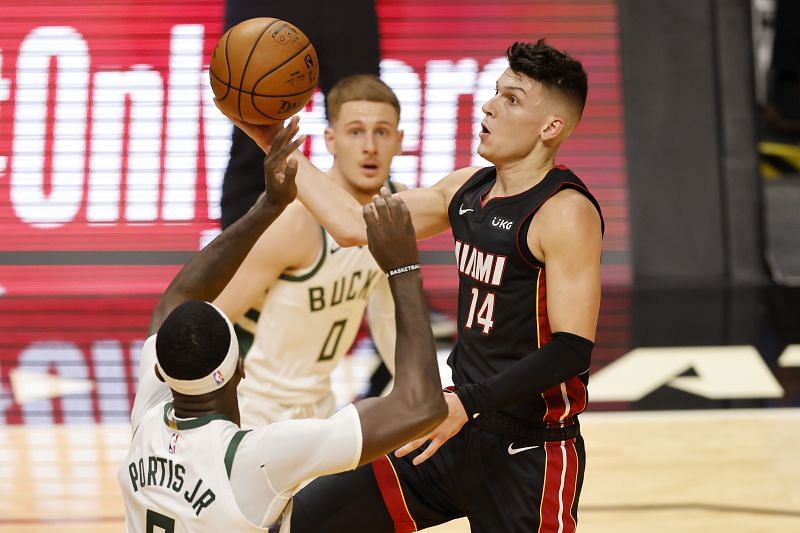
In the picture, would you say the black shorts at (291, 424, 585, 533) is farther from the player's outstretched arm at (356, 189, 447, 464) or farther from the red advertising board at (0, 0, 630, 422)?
the red advertising board at (0, 0, 630, 422)

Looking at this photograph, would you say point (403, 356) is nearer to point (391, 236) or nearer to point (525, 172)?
point (391, 236)

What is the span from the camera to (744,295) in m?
8.92

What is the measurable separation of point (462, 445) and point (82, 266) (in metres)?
6.11

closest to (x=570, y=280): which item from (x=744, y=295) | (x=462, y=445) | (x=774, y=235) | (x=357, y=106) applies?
(x=462, y=445)

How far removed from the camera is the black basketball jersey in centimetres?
358

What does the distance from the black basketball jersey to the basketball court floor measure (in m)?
1.58

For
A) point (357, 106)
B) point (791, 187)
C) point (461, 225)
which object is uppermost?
point (357, 106)

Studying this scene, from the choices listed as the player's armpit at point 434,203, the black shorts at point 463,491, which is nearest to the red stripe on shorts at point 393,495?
the black shorts at point 463,491

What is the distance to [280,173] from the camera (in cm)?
351

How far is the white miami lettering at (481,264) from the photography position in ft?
11.8

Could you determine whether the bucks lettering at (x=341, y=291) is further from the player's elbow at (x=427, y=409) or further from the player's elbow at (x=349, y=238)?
the player's elbow at (x=427, y=409)

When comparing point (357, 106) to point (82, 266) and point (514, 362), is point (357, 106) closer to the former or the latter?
point (514, 362)

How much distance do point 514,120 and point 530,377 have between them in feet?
2.69

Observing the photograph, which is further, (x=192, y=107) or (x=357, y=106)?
(x=192, y=107)
